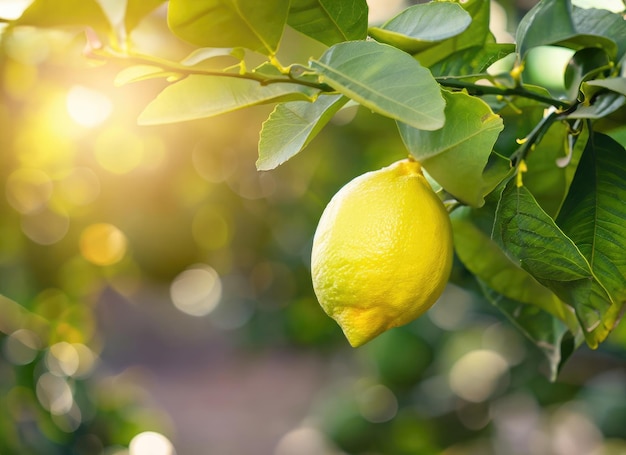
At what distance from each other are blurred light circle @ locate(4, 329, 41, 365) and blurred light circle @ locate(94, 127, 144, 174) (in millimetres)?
342

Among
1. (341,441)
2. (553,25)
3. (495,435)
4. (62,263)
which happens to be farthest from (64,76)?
(495,435)

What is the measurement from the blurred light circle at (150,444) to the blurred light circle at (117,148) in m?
0.55

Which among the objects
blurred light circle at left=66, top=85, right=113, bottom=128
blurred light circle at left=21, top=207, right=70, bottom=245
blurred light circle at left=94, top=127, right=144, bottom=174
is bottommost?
blurred light circle at left=21, top=207, right=70, bottom=245

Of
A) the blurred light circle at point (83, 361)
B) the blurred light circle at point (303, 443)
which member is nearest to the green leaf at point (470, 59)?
the blurred light circle at point (83, 361)

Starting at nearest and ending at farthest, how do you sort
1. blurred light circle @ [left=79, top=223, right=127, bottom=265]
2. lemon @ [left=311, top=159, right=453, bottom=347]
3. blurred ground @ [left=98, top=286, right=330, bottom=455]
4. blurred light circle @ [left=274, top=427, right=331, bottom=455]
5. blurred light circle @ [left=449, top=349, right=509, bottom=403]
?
lemon @ [left=311, top=159, right=453, bottom=347] → blurred light circle @ [left=79, top=223, right=127, bottom=265] → blurred light circle @ [left=449, top=349, right=509, bottom=403] → blurred light circle @ [left=274, top=427, right=331, bottom=455] → blurred ground @ [left=98, top=286, right=330, bottom=455]

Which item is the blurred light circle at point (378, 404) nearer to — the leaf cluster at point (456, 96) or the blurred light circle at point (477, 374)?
the blurred light circle at point (477, 374)

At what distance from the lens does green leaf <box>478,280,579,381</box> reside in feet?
1.86

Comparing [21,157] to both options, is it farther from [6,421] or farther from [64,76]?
[6,421]

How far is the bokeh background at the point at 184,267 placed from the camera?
1.30m

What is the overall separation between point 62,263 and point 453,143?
1.22 m

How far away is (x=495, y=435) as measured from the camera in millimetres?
1686

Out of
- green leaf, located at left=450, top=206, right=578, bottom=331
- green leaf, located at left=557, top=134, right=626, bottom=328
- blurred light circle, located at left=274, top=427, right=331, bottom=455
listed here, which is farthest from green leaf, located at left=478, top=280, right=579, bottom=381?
blurred light circle, located at left=274, top=427, right=331, bottom=455

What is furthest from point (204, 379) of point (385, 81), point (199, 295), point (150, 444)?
point (385, 81)

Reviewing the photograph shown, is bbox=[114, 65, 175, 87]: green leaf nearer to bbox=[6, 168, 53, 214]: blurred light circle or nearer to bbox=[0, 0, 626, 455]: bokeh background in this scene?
bbox=[0, 0, 626, 455]: bokeh background
